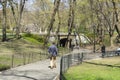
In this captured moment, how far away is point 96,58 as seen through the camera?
144 ft

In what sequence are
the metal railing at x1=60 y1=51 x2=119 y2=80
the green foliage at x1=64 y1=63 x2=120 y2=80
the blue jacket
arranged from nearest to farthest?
the green foliage at x1=64 y1=63 x2=120 y2=80, the blue jacket, the metal railing at x1=60 y1=51 x2=119 y2=80

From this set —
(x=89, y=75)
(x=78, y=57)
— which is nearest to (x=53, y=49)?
(x=89, y=75)

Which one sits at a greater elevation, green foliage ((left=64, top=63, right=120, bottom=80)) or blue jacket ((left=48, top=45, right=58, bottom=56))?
blue jacket ((left=48, top=45, right=58, bottom=56))

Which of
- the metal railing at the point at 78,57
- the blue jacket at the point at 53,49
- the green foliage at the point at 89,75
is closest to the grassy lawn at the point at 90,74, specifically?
the green foliage at the point at 89,75

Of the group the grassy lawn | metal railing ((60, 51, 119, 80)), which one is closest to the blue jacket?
metal railing ((60, 51, 119, 80))

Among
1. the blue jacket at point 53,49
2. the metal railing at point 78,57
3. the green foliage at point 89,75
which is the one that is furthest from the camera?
the metal railing at point 78,57

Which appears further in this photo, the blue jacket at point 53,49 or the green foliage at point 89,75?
the blue jacket at point 53,49

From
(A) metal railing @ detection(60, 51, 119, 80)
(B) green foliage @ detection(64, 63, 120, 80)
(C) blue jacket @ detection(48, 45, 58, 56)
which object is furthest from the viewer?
(A) metal railing @ detection(60, 51, 119, 80)

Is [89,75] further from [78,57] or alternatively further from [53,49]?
[78,57]

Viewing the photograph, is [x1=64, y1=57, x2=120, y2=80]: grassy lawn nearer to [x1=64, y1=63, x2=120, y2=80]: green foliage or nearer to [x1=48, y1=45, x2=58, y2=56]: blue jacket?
[x1=64, y1=63, x2=120, y2=80]: green foliage

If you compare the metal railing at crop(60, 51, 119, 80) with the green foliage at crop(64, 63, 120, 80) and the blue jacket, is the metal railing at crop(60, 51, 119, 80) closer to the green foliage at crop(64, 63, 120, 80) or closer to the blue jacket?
the green foliage at crop(64, 63, 120, 80)

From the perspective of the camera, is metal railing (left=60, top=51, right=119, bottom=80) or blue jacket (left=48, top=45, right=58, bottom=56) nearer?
blue jacket (left=48, top=45, right=58, bottom=56)

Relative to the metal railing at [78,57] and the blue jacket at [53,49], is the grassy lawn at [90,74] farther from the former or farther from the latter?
the blue jacket at [53,49]

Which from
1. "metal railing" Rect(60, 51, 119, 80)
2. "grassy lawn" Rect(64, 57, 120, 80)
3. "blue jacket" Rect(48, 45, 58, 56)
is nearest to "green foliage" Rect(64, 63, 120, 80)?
"grassy lawn" Rect(64, 57, 120, 80)
